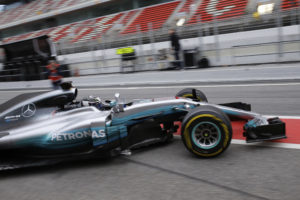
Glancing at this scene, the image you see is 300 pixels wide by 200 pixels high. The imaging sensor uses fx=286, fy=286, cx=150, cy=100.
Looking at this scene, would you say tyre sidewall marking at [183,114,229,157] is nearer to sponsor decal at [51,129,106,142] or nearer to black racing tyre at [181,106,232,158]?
black racing tyre at [181,106,232,158]

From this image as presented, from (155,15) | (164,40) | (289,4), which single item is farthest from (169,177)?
(155,15)

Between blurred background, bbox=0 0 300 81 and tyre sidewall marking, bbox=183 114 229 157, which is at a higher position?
blurred background, bbox=0 0 300 81

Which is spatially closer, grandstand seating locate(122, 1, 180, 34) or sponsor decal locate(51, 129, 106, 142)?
sponsor decal locate(51, 129, 106, 142)

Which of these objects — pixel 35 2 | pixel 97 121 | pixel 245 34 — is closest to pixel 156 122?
pixel 97 121

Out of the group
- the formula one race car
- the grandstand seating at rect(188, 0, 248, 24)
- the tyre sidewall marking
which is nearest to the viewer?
the tyre sidewall marking

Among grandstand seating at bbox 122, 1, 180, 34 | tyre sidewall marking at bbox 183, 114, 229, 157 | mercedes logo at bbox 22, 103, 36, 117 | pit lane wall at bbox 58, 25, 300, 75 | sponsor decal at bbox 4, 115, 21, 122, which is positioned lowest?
tyre sidewall marking at bbox 183, 114, 229, 157

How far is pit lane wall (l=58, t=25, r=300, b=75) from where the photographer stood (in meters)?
9.73

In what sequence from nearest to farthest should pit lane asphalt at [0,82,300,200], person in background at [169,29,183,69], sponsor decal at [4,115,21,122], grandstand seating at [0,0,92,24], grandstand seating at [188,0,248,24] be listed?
1. pit lane asphalt at [0,82,300,200]
2. sponsor decal at [4,115,21,122]
3. person in background at [169,29,183,69]
4. grandstand seating at [188,0,248,24]
5. grandstand seating at [0,0,92,24]

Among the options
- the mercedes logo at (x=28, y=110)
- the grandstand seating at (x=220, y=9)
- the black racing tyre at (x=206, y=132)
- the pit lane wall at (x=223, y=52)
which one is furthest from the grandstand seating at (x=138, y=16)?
the mercedes logo at (x=28, y=110)

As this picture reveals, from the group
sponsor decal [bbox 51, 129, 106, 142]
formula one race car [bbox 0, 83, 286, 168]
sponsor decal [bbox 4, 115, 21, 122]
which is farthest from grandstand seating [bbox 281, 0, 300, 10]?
sponsor decal [bbox 4, 115, 21, 122]

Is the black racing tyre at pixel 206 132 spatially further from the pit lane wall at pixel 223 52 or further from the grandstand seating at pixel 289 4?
the grandstand seating at pixel 289 4

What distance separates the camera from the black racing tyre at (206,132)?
3.23m

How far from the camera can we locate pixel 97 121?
3.50 meters

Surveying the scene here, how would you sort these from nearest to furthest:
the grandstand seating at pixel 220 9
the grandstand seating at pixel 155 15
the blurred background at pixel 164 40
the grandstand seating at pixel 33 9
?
the blurred background at pixel 164 40 → the grandstand seating at pixel 220 9 → the grandstand seating at pixel 155 15 → the grandstand seating at pixel 33 9
